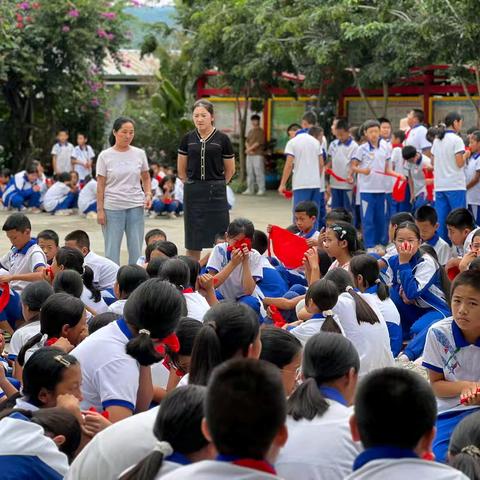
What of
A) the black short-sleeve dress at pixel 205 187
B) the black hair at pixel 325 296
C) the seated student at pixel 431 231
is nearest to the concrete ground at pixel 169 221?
the black short-sleeve dress at pixel 205 187

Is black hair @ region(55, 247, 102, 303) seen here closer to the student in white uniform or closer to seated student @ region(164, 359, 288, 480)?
the student in white uniform

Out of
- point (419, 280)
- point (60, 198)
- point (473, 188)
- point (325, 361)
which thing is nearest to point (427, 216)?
point (419, 280)

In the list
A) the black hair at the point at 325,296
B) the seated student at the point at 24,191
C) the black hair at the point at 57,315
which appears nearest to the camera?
the black hair at the point at 57,315

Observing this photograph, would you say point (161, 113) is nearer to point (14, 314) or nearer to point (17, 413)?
point (14, 314)

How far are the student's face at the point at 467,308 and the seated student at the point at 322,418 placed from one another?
2.87ft

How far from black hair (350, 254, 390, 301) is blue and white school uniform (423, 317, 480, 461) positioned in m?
1.41

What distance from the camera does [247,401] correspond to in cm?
229

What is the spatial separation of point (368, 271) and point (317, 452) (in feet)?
8.75

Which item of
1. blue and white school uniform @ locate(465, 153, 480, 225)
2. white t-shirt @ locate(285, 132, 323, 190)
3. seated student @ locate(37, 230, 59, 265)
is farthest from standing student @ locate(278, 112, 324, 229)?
seated student @ locate(37, 230, 59, 265)

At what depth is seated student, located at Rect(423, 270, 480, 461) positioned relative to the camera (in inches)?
159

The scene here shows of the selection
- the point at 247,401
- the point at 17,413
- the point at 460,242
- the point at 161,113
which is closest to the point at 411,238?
the point at 460,242

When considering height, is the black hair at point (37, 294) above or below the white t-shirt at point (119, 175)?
below

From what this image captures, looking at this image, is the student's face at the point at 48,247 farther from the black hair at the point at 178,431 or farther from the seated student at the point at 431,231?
the black hair at the point at 178,431

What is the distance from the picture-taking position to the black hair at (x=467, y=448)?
2910 millimetres
